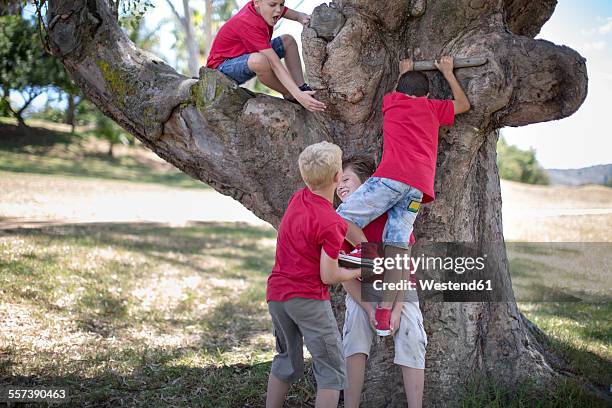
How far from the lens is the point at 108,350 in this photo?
19.6 ft

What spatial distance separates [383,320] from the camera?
3.91 metres

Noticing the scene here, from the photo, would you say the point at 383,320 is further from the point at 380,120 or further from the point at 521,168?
the point at 521,168

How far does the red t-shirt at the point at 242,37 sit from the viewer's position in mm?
4660

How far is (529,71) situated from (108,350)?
4.26m

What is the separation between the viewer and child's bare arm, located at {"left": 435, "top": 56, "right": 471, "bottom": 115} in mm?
4137

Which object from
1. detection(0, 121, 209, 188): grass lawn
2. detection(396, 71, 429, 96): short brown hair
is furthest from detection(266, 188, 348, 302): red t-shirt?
detection(0, 121, 209, 188): grass lawn

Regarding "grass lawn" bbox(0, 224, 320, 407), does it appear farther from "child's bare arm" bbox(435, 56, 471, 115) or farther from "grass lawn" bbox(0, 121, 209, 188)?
"grass lawn" bbox(0, 121, 209, 188)

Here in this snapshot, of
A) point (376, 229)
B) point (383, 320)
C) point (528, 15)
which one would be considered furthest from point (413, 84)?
point (528, 15)

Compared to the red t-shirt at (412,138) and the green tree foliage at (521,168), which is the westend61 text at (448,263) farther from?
the green tree foliage at (521,168)

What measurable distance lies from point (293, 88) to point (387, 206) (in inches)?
46.2

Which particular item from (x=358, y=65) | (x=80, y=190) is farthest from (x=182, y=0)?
(x=358, y=65)

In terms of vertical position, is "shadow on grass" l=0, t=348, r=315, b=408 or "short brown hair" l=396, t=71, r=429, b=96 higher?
"short brown hair" l=396, t=71, r=429, b=96

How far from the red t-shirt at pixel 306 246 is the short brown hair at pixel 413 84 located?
3.23 feet

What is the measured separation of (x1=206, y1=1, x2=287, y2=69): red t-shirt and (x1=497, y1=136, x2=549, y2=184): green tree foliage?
688 inches
